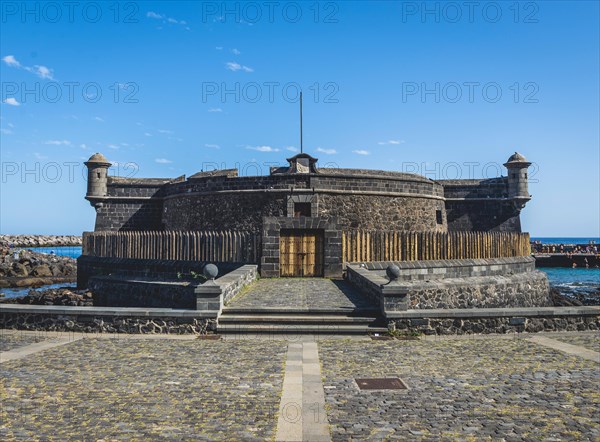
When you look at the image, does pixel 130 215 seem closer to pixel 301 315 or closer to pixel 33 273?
pixel 33 273

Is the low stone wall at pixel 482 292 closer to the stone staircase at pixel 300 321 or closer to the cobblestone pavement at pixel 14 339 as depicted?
the stone staircase at pixel 300 321

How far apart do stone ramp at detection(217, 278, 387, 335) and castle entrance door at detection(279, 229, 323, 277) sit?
522 cm

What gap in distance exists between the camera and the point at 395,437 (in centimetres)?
433

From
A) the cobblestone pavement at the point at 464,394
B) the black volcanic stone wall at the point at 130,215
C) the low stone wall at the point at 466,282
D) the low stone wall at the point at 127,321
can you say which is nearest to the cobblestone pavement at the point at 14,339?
the low stone wall at the point at 127,321

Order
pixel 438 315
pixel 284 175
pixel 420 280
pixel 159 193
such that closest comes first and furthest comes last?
1. pixel 438 315
2. pixel 420 280
3. pixel 284 175
4. pixel 159 193

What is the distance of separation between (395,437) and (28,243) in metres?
107

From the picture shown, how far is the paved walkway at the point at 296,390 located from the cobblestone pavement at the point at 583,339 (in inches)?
3.5

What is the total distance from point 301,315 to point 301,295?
2.23 meters

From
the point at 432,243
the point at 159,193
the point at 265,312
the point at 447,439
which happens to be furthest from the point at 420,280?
the point at 159,193

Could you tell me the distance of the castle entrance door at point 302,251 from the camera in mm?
17078

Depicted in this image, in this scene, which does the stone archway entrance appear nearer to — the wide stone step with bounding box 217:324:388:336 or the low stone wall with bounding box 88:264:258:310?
the low stone wall with bounding box 88:264:258:310

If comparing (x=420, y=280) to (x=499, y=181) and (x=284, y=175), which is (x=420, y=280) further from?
(x=499, y=181)

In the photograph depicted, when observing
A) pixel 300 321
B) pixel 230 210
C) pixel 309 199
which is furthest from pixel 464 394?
pixel 230 210

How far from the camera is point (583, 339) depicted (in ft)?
29.1
